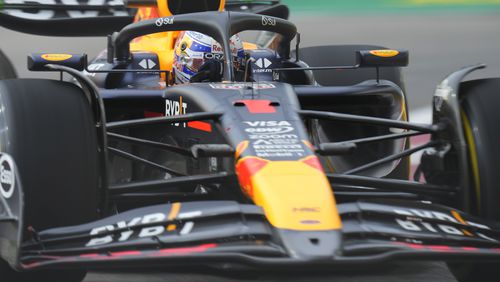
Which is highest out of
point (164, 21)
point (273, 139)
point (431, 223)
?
point (164, 21)

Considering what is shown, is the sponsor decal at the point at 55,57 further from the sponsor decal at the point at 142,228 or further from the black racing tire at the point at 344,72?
the black racing tire at the point at 344,72

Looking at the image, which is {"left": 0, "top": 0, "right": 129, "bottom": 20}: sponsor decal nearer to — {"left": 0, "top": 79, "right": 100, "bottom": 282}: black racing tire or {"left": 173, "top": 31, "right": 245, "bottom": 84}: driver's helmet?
{"left": 173, "top": 31, "right": 245, "bottom": 84}: driver's helmet

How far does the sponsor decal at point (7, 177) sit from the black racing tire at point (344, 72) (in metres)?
2.77

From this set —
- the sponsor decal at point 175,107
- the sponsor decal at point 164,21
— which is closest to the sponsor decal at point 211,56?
the sponsor decal at point 164,21

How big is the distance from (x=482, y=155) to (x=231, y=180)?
3.40ft

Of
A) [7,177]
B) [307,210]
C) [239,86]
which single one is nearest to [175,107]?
[239,86]

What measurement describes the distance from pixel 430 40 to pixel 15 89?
33.7 ft

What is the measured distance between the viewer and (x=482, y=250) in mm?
3844

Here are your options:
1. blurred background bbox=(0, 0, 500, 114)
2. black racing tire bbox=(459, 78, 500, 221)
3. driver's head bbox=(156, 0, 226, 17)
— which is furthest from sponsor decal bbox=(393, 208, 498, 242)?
blurred background bbox=(0, 0, 500, 114)

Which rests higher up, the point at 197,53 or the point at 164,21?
the point at 164,21

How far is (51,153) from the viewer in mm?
4125

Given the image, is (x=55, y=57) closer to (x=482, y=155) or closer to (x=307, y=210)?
(x=307, y=210)

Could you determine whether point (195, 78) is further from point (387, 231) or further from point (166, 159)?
point (387, 231)

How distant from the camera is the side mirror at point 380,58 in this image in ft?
18.0
